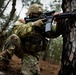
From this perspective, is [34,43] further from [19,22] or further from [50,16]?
[50,16]

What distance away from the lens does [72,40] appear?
347 cm

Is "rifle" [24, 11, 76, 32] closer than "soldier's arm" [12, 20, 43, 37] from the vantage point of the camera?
Yes

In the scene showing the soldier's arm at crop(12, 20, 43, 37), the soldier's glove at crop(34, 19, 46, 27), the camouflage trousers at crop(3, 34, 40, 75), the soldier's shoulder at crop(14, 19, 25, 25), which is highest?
the soldier's glove at crop(34, 19, 46, 27)

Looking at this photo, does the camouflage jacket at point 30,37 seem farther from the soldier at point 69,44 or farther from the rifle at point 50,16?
the soldier at point 69,44

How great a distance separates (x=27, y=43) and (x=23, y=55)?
0.88ft

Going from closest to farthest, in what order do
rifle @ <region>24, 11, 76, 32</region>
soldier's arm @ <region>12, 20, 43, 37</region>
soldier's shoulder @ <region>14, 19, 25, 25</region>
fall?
rifle @ <region>24, 11, 76, 32</region>, soldier's arm @ <region>12, 20, 43, 37</region>, soldier's shoulder @ <region>14, 19, 25, 25</region>

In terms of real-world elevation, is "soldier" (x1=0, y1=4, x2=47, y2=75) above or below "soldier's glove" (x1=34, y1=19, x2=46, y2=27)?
below

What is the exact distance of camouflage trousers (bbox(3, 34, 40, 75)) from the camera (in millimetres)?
4738

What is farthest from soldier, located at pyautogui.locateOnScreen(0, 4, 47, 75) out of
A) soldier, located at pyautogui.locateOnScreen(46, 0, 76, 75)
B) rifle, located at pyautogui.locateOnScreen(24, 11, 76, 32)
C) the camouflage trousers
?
soldier, located at pyautogui.locateOnScreen(46, 0, 76, 75)

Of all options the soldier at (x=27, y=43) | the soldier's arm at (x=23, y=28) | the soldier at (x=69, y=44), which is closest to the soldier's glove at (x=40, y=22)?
the soldier's arm at (x=23, y=28)

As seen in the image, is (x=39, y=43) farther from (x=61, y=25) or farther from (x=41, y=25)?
(x=61, y=25)

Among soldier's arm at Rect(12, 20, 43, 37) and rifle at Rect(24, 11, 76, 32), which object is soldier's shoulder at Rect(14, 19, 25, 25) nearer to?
soldier's arm at Rect(12, 20, 43, 37)

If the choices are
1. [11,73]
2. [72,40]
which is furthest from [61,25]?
[11,73]

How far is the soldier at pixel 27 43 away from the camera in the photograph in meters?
4.73
